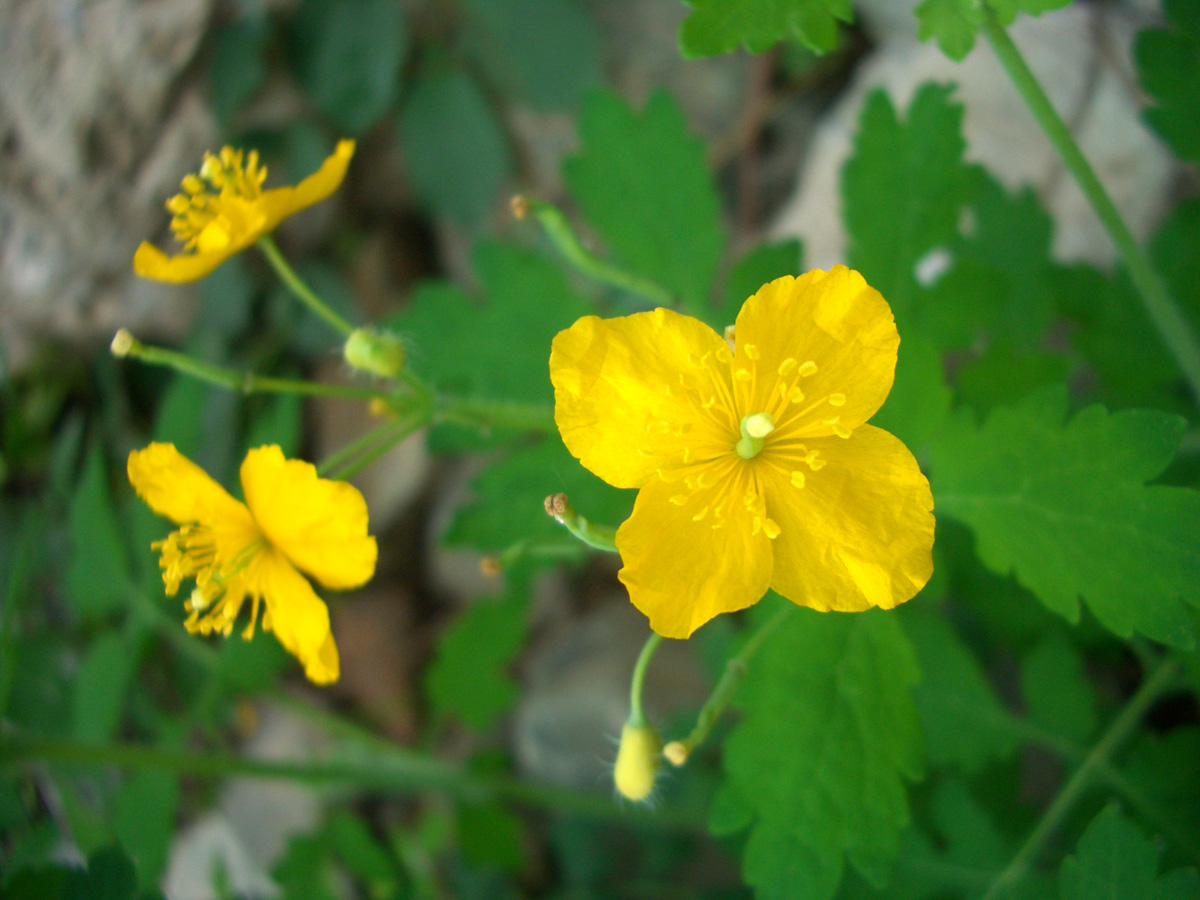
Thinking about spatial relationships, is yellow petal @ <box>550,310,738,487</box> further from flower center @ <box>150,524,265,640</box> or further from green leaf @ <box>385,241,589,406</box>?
green leaf @ <box>385,241,589,406</box>

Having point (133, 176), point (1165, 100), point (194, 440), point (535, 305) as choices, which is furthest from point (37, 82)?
point (1165, 100)

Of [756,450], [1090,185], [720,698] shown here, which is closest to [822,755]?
[720,698]

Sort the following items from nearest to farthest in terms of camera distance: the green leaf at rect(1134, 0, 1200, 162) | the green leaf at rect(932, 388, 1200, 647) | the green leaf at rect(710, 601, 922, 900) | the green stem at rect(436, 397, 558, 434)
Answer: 1. the green leaf at rect(932, 388, 1200, 647)
2. the green leaf at rect(710, 601, 922, 900)
3. the green stem at rect(436, 397, 558, 434)
4. the green leaf at rect(1134, 0, 1200, 162)

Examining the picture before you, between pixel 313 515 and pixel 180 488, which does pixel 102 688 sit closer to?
pixel 180 488

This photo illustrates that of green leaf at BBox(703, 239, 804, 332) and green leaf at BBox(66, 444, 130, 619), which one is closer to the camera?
green leaf at BBox(703, 239, 804, 332)

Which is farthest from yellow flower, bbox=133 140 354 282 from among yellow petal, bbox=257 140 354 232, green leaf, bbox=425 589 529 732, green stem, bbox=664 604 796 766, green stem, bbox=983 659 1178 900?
green stem, bbox=983 659 1178 900

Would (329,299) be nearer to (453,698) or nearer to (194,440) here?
(194,440)
